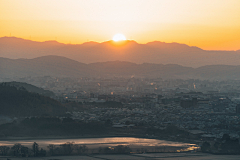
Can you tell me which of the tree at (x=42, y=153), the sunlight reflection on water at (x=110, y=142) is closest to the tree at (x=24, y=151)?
the tree at (x=42, y=153)

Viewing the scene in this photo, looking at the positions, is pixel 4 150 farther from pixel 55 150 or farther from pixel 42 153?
pixel 55 150

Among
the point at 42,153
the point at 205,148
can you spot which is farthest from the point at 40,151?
the point at 205,148

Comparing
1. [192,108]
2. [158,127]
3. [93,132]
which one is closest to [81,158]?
[93,132]

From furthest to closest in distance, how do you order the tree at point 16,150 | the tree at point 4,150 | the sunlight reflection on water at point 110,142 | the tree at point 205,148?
1. the sunlight reflection on water at point 110,142
2. the tree at point 205,148
3. the tree at point 4,150
4. the tree at point 16,150

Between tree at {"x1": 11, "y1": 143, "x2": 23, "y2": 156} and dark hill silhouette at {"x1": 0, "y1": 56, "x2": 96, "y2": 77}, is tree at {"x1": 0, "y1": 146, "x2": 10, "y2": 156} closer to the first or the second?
tree at {"x1": 11, "y1": 143, "x2": 23, "y2": 156}

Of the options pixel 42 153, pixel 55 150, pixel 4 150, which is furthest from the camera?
pixel 55 150

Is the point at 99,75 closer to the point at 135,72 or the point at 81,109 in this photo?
the point at 135,72

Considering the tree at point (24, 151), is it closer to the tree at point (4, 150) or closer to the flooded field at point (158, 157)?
the flooded field at point (158, 157)
